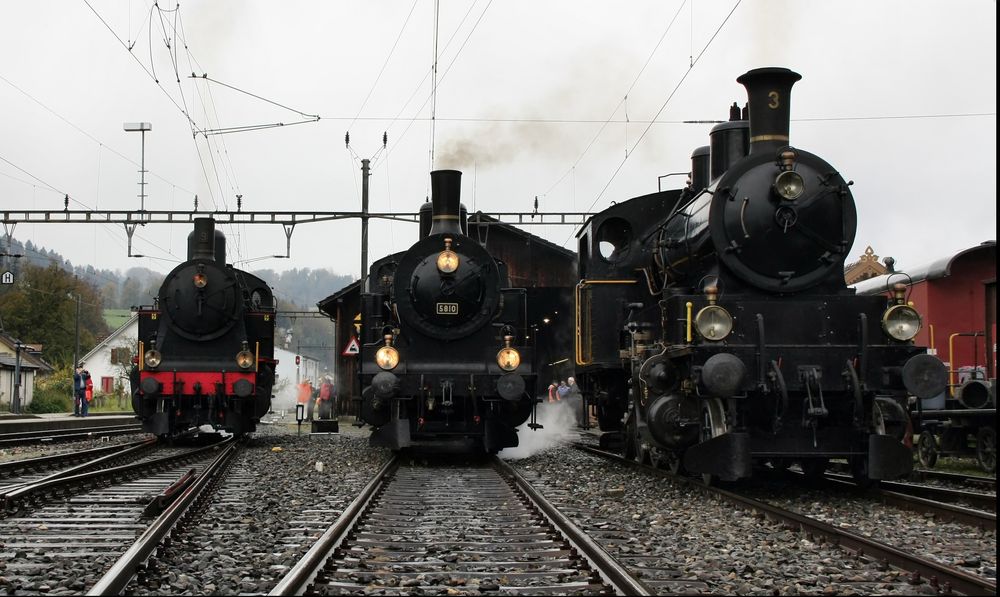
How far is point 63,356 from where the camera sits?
65.9 meters

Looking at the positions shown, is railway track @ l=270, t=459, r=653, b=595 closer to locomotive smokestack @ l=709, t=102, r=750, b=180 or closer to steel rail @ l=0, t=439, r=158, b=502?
steel rail @ l=0, t=439, r=158, b=502

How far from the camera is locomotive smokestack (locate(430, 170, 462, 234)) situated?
13406 mm

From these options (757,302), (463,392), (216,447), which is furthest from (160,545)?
(216,447)

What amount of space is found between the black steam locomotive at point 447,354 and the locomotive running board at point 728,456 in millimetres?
3989

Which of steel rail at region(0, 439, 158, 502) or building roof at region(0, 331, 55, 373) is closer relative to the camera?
steel rail at region(0, 439, 158, 502)

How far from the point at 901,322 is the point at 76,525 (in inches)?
271

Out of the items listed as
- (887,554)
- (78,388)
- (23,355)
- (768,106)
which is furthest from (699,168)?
A: (23,355)

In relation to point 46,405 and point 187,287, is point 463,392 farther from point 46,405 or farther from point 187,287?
point 46,405

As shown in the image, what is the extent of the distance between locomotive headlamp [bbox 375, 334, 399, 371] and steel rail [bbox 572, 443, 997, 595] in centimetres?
505

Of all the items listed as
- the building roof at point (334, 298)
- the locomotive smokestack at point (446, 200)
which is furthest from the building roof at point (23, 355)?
the locomotive smokestack at point (446, 200)

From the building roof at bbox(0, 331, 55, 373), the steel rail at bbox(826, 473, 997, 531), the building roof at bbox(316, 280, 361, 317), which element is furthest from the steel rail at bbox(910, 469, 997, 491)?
the building roof at bbox(0, 331, 55, 373)

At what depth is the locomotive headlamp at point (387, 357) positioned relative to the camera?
1221cm

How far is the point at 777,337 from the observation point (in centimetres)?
880

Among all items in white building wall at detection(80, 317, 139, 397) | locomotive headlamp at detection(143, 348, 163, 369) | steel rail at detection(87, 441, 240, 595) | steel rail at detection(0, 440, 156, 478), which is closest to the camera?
steel rail at detection(87, 441, 240, 595)
